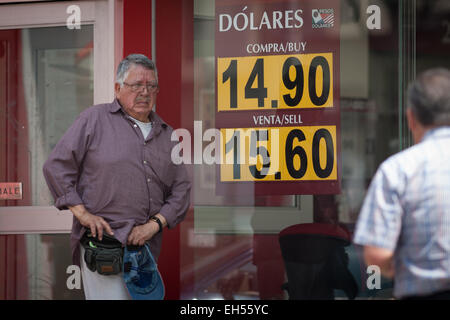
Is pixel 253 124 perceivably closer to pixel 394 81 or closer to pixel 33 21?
pixel 394 81

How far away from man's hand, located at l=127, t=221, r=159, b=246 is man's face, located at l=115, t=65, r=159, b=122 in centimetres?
60

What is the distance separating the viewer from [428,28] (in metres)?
4.82

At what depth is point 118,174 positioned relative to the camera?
3.51 meters

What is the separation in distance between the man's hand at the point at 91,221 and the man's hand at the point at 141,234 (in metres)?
0.11

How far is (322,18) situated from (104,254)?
2093mm

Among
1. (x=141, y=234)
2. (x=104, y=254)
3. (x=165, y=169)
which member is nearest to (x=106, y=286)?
(x=104, y=254)

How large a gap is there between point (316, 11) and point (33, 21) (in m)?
1.95

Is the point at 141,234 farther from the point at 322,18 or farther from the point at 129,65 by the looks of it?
the point at 322,18

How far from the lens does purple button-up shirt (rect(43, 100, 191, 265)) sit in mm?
3457

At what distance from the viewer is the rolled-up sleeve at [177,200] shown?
3633 mm

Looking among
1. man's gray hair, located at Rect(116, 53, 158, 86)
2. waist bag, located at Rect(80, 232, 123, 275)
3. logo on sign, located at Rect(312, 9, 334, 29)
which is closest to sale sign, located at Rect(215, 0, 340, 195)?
logo on sign, located at Rect(312, 9, 334, 29)

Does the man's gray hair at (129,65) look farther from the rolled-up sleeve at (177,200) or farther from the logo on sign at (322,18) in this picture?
the logo on sign at (322,18)

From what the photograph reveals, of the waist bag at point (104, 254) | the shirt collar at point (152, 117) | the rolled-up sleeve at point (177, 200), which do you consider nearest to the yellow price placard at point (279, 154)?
the rolled-up sleeve at point (177, 200)
